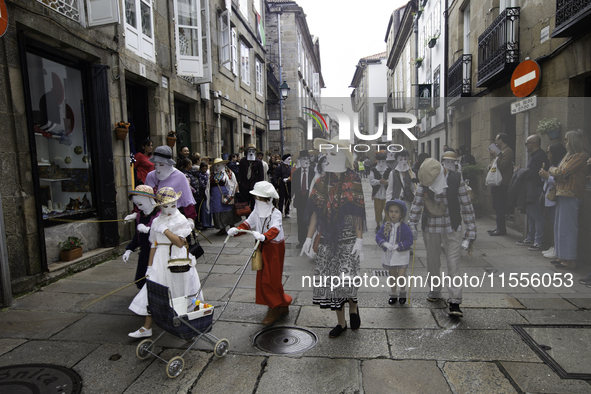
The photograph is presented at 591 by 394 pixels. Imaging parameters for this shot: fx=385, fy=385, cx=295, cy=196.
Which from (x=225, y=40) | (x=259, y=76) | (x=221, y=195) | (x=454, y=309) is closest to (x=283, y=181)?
(x=221, y=195)

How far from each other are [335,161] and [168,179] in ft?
6.79

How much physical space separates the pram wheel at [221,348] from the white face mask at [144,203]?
1487mm

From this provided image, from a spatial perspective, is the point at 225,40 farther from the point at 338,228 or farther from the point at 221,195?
the point at 338,228

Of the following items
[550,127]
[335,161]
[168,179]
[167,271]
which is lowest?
[167,271]

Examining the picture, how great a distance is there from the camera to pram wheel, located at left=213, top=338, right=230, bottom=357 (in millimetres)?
3193

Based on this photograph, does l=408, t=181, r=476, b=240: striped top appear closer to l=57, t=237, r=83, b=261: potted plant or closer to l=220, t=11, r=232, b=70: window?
l=57, t=237, r=83, b=261: potted plant

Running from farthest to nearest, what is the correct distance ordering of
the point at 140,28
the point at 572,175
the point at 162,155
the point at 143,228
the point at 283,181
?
the point at 283,181 < the point at 140,28 < the point at 572,175 < the point at 162,155 < the point at 143,228

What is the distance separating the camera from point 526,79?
4.73 m

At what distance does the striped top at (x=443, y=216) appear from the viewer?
12.8 ft

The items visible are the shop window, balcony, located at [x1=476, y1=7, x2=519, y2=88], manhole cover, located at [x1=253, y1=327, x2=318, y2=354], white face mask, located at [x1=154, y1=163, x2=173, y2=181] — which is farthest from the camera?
balcony, located at [x1=476, y1=7, x2=519, y2=88]

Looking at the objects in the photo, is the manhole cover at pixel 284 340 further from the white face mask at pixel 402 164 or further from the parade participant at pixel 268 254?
the white face mask at pixel 402 164

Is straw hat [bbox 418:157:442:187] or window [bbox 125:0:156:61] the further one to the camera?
window [bbox 125:0:156:61]

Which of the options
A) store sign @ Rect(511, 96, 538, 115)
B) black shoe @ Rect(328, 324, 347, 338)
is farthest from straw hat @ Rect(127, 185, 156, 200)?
store sign @ Rect(511, 96, 538, 115)

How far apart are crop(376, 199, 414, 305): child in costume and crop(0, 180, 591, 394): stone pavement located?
0.12 metres
